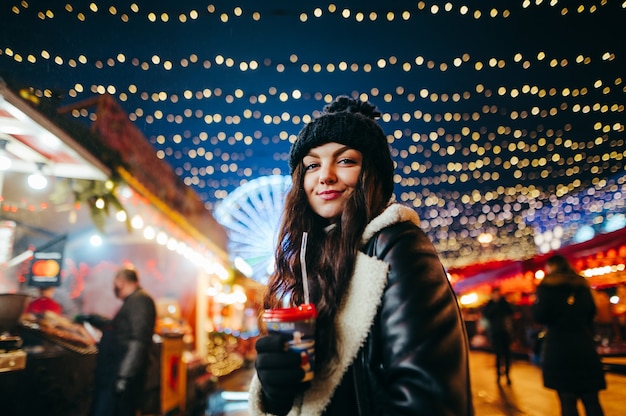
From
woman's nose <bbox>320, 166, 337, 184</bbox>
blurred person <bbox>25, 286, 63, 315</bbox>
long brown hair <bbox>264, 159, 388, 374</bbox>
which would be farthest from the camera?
blurred person <bbox>25, 286, 63, 315</bbox>

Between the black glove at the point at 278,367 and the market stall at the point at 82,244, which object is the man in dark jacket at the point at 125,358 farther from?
the black glove at the point at 278,367

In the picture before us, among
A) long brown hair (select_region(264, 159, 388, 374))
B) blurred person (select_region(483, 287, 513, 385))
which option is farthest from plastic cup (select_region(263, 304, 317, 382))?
blurred person (select_region(483, 287, 513, 385))

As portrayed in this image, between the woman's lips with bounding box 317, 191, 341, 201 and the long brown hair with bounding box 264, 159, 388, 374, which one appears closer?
the long brown hair with bounding box 264, 159, 388, 374

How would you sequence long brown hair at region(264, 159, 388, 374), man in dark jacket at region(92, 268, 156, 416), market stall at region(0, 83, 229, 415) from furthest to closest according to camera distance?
man in dark jacket at region(92, 268, 156, 416) → market stall at region(0, 83, 229, 415) → long brown hair at region(264, 159, 388, 374)

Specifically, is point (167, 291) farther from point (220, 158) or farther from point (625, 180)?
point (625, 180)

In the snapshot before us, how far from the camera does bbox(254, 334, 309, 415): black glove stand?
1.03 metres

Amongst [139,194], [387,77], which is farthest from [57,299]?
[387,77]

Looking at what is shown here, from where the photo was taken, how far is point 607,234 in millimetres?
9969

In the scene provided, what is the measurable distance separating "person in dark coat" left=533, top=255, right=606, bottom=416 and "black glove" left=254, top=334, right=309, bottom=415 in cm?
371

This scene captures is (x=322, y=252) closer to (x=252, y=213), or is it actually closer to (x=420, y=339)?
(x=420, y=339)

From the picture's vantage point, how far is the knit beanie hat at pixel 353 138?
1.48 metres

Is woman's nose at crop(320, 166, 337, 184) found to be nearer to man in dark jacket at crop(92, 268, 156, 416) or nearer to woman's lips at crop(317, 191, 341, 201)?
woman's lips at crop(317, 191, 341, 201)

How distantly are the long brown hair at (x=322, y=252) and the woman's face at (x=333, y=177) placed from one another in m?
0.04

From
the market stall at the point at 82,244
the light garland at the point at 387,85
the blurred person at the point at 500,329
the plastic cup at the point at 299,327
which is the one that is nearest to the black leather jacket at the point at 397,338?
the plastic cup at the point at 299,327
